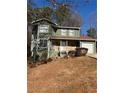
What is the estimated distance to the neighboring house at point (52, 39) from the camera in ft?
7.50

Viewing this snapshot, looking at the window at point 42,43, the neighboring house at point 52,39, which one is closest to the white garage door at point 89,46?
the neighboring house at point 52,39

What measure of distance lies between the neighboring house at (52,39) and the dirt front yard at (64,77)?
0.09 m

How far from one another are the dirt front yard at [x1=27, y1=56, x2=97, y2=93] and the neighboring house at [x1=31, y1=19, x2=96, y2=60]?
93mm

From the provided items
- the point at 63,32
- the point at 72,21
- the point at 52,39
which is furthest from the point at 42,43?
the point at 72,21

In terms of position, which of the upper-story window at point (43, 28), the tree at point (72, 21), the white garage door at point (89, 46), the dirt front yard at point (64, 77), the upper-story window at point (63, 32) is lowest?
the dirt front yard at point (64, 77)

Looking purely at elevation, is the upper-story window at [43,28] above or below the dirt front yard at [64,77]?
above

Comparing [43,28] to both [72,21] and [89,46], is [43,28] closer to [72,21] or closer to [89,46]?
[72,21]

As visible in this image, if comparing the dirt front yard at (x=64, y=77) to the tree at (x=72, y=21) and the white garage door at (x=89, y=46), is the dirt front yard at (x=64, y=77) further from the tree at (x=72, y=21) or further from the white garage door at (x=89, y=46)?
the tree at (x=72, y=21)

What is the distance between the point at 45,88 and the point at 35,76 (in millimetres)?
123

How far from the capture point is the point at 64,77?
7.46 ft
